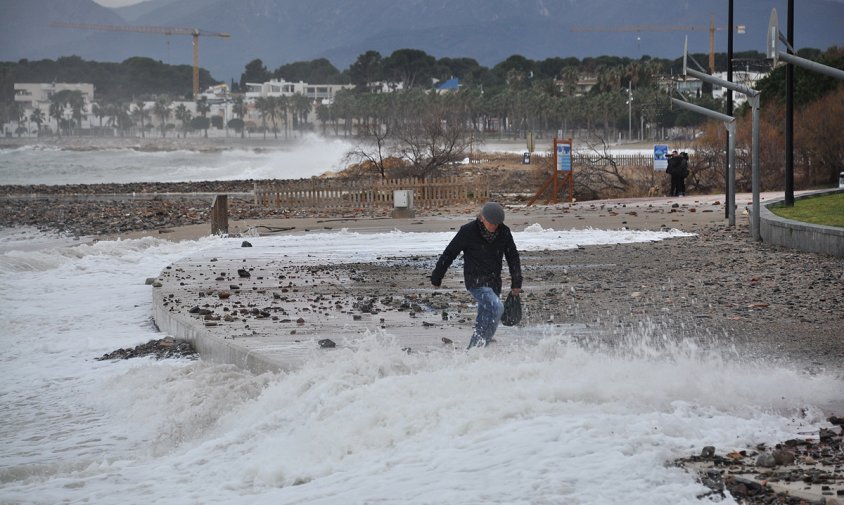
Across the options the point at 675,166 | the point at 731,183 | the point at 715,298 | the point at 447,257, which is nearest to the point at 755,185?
the point at 731,183

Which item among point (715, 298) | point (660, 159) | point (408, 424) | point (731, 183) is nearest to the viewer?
point (408, 424)

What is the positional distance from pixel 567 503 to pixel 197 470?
3.01 m

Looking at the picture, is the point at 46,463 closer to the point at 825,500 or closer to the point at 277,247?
the point at 825,500

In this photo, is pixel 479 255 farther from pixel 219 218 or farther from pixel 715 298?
pixel 219 218

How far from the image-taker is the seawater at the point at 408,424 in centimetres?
730

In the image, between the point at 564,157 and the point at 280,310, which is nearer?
the point at 280,310

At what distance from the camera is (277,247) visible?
22594 mm

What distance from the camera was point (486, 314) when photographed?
10.5m

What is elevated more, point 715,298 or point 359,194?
point 359,194

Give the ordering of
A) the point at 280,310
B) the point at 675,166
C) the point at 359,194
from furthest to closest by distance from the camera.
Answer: the point at 359,194, the point at 675,166, the point at 280,310

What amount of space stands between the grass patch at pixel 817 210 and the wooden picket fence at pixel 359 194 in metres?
12.3

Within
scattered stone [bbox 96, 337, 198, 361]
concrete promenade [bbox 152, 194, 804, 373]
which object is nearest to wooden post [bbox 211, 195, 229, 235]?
concrete promenade [bbox 152, 194, 804, 373]

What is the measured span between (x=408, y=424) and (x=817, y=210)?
1790 cm

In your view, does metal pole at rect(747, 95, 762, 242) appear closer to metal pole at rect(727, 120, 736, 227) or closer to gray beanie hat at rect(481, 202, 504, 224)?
metal pole at rect(727, 120, 736, 227)
